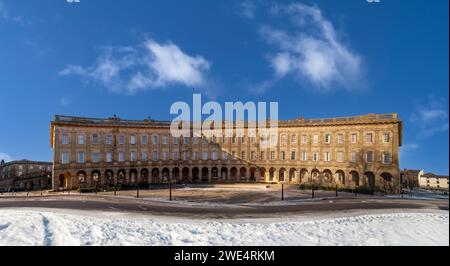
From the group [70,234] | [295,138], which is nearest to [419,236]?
[70,234]

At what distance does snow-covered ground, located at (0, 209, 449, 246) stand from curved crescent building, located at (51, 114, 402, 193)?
3097cm

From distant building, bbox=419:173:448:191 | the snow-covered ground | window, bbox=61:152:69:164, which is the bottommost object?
distant building, bbox=419:173:448:191

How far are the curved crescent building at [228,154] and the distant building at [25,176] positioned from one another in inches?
328

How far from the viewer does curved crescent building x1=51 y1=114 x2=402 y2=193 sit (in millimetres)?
46156

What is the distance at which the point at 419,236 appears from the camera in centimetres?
1398

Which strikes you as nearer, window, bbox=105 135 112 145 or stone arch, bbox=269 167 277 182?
window, bbox=105 135 112 145

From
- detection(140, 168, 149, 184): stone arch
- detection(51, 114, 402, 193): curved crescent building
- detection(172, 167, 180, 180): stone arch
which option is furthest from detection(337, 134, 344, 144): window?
detection(140, 168, 149, 184): stone arch

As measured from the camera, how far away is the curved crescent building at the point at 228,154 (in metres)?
46.2

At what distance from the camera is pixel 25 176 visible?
58562 mm

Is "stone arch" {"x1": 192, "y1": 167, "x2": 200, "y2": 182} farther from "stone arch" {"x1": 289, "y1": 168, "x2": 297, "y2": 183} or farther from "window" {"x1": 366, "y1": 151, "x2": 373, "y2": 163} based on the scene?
"window" {"x1": 366, "y1": 151, "x2": 373, "y2": 163}

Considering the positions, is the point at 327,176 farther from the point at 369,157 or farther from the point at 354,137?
the point at 354,137

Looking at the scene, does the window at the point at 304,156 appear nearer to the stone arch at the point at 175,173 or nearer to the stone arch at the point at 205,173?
the stone arch at the point at 205,173
